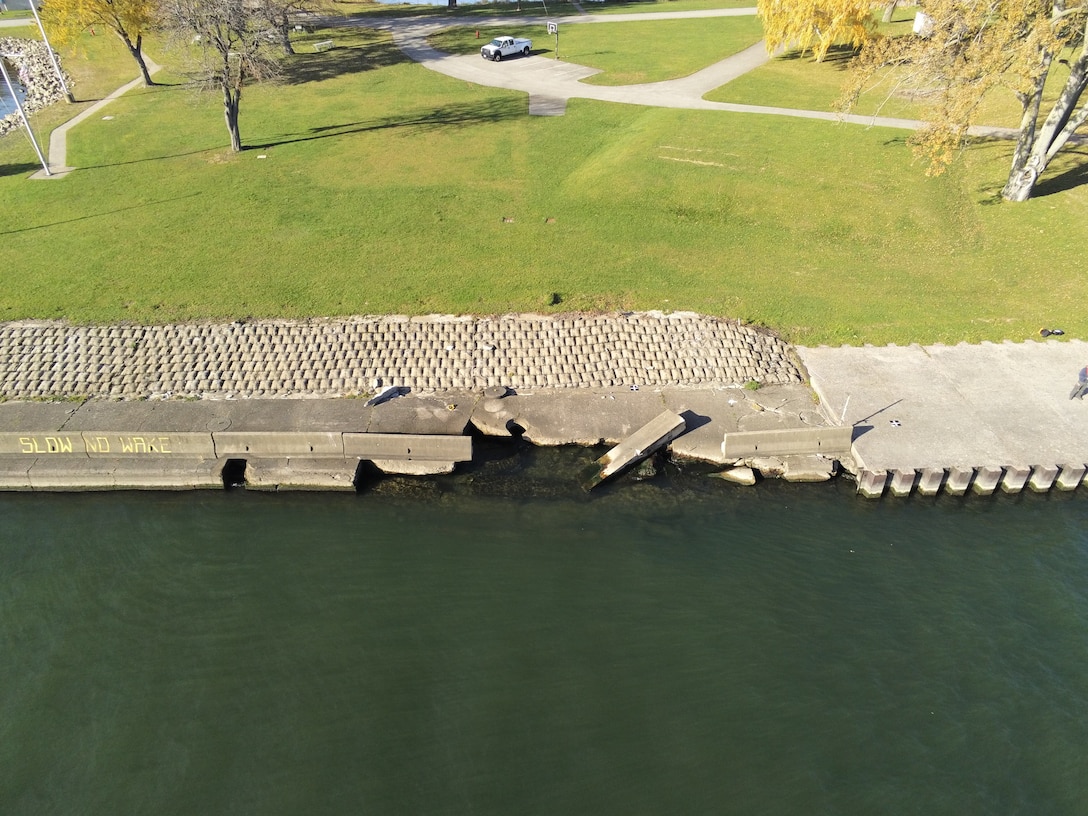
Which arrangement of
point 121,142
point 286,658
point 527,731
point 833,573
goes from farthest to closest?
point 121,142 < point 833,573 < point 286,658 < point 527,731

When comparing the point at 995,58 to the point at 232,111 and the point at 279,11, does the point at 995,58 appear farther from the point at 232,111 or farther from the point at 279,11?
the point at 279,11

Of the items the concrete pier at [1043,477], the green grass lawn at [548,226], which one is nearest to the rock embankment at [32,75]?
the green grass lawn at [548,226]

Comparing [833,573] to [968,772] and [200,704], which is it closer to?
[968,772]

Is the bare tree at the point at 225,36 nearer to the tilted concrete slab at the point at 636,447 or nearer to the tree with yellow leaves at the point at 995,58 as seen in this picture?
the tilted concrete slab at the point at 636,447

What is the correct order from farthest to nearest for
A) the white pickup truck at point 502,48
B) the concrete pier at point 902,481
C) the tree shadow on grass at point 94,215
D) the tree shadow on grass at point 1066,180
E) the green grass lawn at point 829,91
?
the white pickup truck at point 502,48 → the green grass lawn at point 829,91 → the tree shadow on grass at point 1066,180 → the tree shadow on grass at point 94,215 → the concrete pier at point 902,481

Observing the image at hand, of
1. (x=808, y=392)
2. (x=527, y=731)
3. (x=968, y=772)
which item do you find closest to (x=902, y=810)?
(x=968, y=772)
